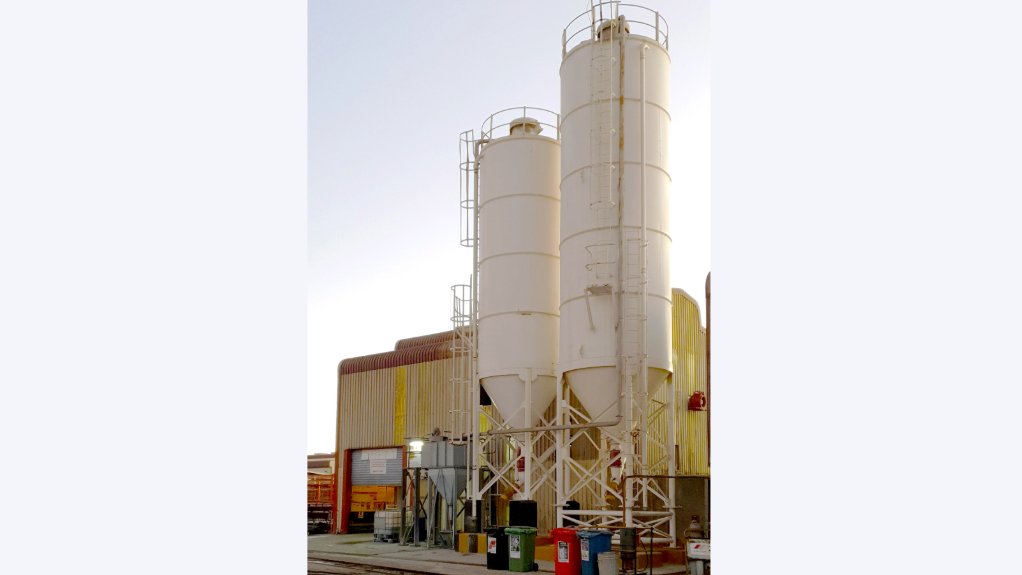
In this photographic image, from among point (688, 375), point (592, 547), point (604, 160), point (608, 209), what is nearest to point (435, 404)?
point (688, 375)

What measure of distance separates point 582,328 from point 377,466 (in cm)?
1694

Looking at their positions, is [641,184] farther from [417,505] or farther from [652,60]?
[417,505]

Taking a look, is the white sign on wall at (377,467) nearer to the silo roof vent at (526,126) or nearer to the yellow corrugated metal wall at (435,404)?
the yellow corrugated metal wall at (435,404)

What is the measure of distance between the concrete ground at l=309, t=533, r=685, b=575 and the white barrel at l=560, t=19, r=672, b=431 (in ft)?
15.4

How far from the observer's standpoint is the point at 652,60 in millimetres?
22719

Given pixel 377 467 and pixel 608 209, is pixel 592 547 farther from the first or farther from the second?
pixel 377 467

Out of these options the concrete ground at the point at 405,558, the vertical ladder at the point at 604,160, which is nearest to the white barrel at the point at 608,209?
the vertical ladder at the point at 604,160

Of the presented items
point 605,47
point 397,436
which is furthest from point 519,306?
point 397,436

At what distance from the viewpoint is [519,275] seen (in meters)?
24.7

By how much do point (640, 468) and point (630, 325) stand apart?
11.3 feet

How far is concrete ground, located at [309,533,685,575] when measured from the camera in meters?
19.5

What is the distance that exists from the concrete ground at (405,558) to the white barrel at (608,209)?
15.4 feet

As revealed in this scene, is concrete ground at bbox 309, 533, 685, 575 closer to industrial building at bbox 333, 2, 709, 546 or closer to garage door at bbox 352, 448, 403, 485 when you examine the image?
industrial building at bbox 333, 2, 709, 546

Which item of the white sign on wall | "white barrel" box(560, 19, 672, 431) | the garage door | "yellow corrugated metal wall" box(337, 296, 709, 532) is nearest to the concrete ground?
the garage door
